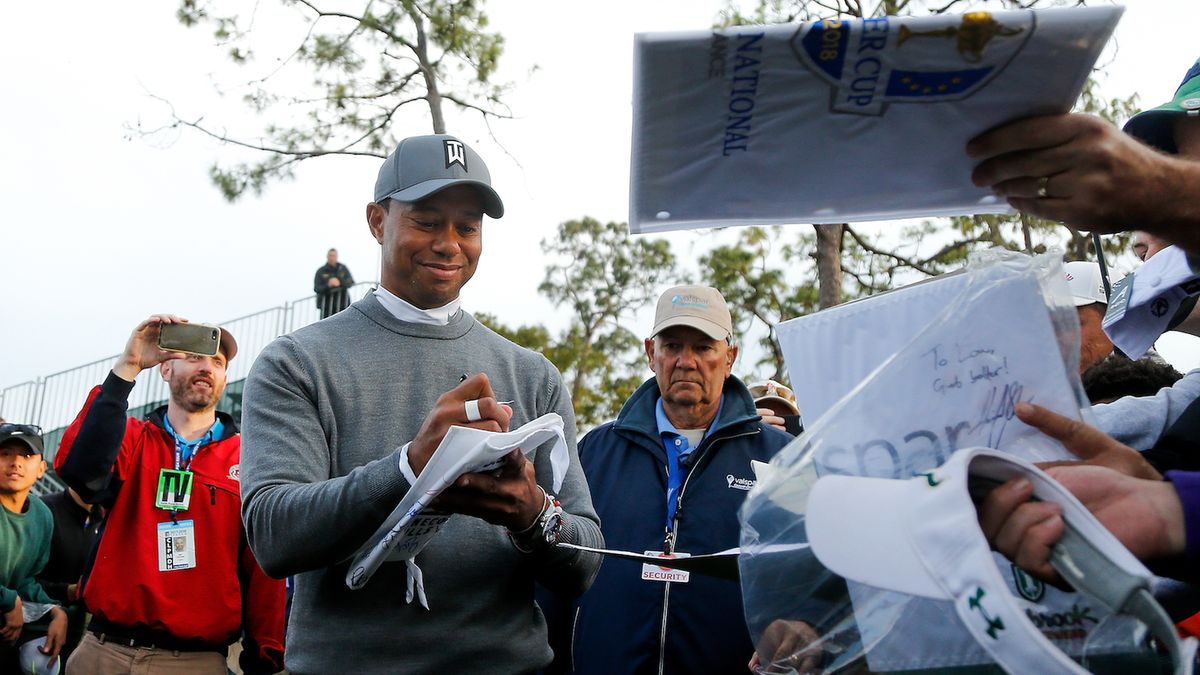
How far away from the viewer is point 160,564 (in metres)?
4.23

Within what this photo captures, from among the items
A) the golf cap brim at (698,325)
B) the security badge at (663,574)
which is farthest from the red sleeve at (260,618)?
the golf cap brim at (698,325)

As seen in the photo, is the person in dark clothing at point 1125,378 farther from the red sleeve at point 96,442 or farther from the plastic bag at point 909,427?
the red sleeve at point 96,442

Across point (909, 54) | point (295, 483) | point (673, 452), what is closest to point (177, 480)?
point (673, 452)

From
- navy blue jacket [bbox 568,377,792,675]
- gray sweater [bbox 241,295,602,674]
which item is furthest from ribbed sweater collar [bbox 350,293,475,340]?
navy blue jacket [bbox 568,377,792,675]

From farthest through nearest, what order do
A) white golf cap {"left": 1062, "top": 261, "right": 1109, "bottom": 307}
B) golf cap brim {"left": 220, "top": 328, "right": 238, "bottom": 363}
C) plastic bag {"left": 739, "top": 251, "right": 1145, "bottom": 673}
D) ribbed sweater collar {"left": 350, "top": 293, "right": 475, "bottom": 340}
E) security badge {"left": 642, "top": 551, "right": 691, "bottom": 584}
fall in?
golf cap brim {"left": 220, "top": 328, "right": 238, "bottom": 363}, security badge {"left": 642, "top": 551, "right": 691, "bottom": 584}, white golf cap {"left": 1062, "top": 261, "right": 1109, "bottom": 307}, ribbed sweater collar {"left": 350, "top": 293, "right": 475, "bottom": 340}, plastic bag {"left": 739, "top": 251, "right": 1145, "bottom": 673}

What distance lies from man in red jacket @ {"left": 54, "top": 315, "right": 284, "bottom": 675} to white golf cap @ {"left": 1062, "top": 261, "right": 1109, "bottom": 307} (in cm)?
366

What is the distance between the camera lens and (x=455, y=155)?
8.49 ft

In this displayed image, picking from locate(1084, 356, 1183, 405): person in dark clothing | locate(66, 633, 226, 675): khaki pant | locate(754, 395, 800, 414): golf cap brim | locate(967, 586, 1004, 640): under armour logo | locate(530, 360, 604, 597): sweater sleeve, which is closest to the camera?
locate(967, 586, 1004, 640): under armour logo

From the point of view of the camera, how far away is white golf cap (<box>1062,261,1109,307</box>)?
123 inches

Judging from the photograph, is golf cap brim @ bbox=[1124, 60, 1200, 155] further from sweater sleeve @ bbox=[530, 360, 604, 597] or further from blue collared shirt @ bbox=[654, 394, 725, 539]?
blue collared shirt @ bbox=[654, 394, 725, 539]

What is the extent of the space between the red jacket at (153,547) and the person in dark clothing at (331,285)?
10.7m

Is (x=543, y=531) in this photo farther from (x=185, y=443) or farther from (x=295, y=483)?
(x=185, y=443)

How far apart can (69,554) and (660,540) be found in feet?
16.2

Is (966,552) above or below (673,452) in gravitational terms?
above
